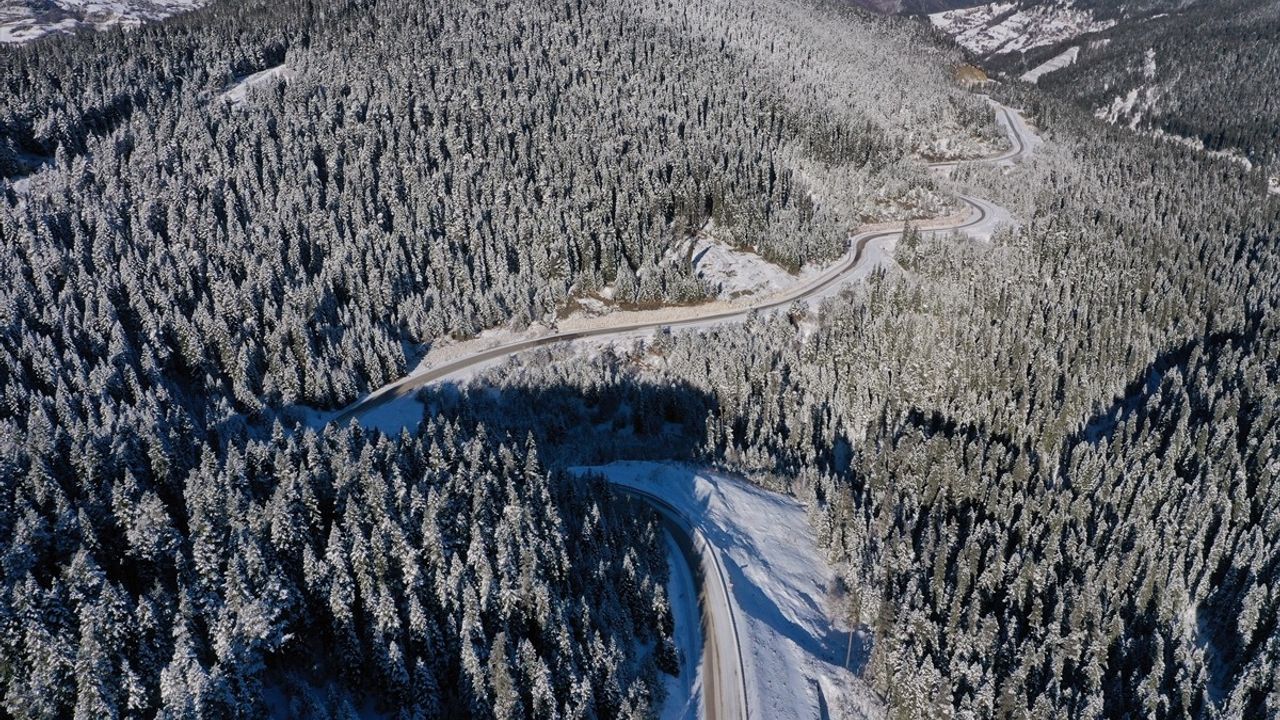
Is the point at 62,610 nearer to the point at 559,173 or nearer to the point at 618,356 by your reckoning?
the point at 618,356

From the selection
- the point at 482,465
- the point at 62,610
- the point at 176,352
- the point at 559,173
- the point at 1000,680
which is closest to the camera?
the point at 62,610

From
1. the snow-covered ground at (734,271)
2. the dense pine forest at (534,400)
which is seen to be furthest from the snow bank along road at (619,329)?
the dense pine forest at (534,400)

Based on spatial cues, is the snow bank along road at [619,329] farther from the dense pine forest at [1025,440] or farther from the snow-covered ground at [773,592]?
the snow-covered ground at [773,592]

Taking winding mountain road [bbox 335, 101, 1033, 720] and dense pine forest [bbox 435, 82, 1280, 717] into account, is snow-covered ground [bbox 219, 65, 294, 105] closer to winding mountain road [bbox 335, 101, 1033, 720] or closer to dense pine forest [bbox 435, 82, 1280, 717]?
winding mountain road [bbox 335, 101, 1033, 720]

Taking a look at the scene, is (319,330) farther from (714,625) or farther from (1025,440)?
(1025,440)

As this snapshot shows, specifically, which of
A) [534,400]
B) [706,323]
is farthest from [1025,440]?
[534,400]

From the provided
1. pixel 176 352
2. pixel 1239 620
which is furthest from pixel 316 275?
pixel 1239 620

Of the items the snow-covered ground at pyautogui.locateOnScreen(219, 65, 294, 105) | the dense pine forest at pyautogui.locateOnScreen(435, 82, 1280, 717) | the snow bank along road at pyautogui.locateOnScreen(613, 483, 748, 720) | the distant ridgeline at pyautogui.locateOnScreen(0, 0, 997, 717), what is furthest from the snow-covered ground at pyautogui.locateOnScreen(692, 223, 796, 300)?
the snow-covered ground at pyautogui.locateOnScreen(219, 65, 294, 105)
